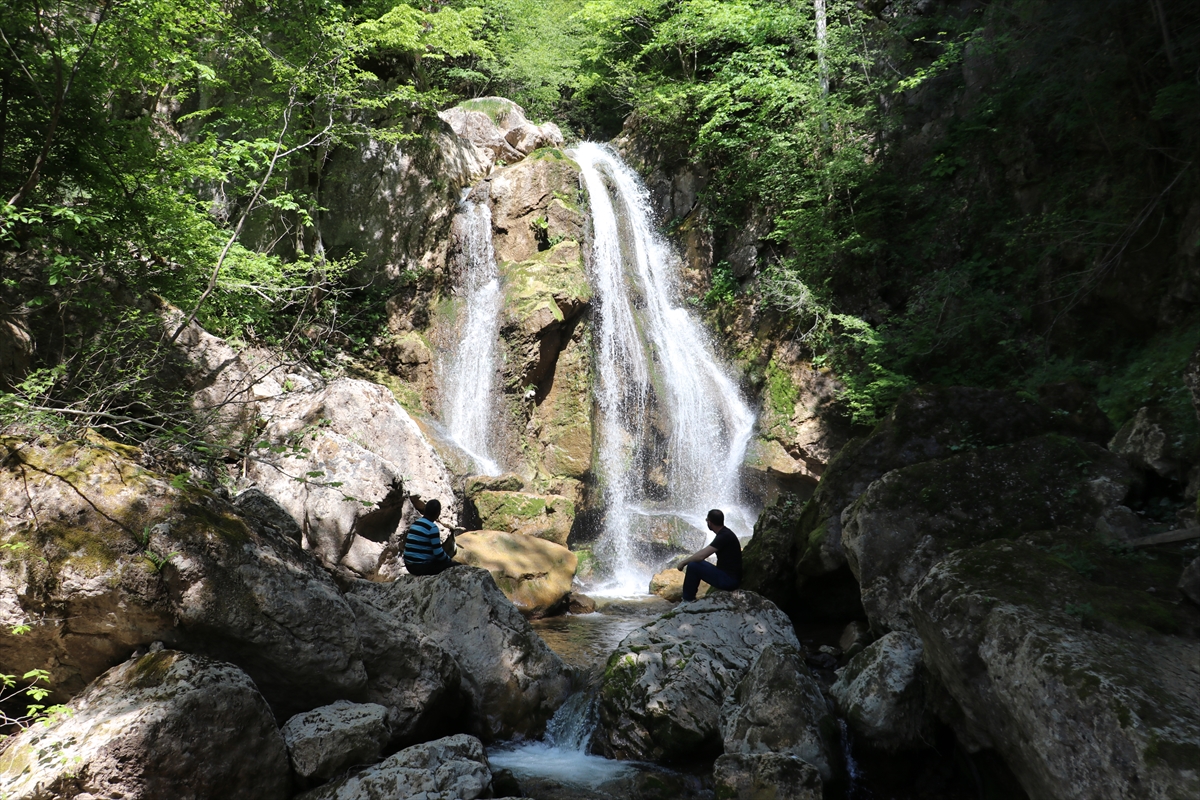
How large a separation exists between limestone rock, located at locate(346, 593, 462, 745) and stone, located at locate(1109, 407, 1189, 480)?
6.10 metres

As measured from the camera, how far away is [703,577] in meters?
7.25

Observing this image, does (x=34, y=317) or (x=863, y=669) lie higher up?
(x=34, y=317)

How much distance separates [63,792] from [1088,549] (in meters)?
6.10

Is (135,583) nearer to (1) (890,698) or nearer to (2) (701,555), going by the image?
(1) (890,698)

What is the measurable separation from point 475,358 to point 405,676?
11.0m

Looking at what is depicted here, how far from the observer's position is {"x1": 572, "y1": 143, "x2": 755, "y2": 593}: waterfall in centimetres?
1419

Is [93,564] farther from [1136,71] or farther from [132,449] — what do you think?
[1136,71]

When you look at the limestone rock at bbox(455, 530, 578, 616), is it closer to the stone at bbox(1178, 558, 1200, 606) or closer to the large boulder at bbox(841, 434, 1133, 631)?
the large boulder at bbox(841, 434, 1133, 631)

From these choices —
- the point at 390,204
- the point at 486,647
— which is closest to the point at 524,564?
the point at 486,647

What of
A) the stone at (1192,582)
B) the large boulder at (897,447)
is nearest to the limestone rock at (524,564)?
the large boulder at (897,447)

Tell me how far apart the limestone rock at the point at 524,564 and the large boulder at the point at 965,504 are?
16.4ft

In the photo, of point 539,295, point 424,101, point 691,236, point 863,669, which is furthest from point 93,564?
point 691,236

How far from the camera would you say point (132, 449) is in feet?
15.3

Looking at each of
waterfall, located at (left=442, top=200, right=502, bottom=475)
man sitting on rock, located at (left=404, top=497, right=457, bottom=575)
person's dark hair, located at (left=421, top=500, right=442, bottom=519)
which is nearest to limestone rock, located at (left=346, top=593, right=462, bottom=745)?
man sitting on rock, located at (left=404, top=497, right=457, bottom=575)
